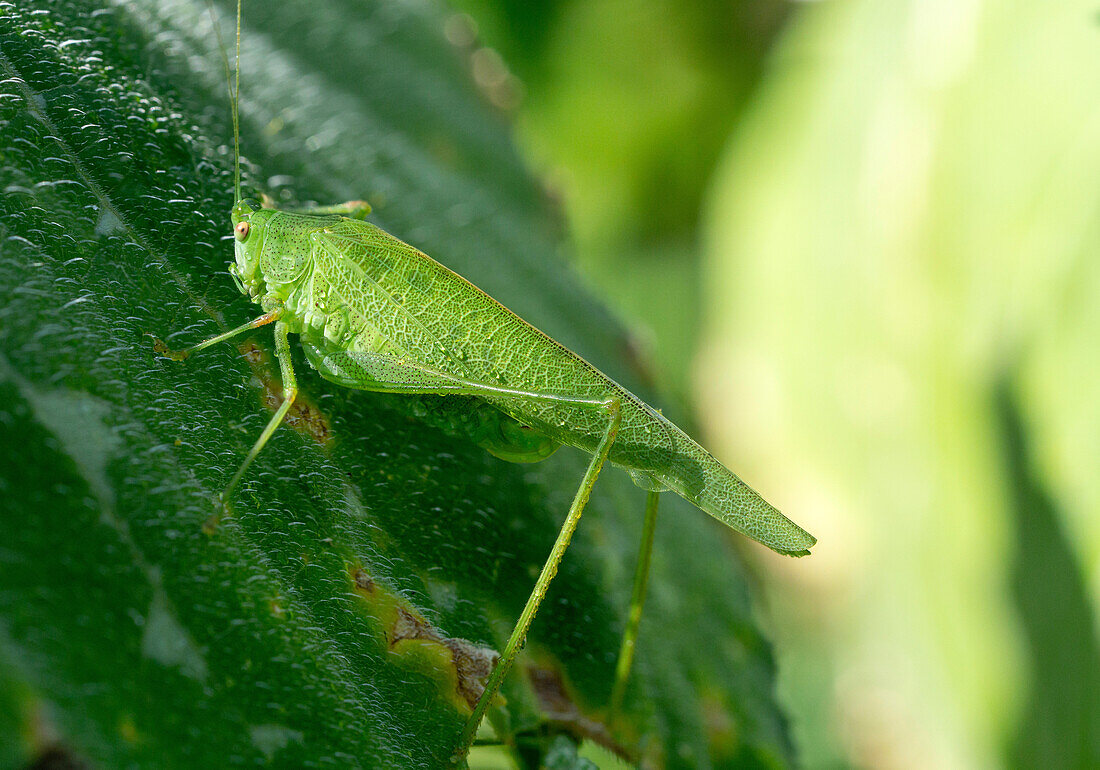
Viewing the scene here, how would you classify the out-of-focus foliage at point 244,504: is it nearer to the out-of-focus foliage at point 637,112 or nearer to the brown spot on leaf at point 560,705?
the brown spot on leaf at point 560,705

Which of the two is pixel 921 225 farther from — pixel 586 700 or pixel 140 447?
pixel 140 447

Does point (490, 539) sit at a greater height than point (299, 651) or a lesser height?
greater

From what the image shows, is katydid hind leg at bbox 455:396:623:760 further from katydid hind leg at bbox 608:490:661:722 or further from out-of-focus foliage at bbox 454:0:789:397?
out-of-focus foliage at bbox 454:0:789:397

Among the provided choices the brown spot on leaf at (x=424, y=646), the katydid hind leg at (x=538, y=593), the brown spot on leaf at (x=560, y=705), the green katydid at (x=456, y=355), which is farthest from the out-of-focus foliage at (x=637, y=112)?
the brown spot on leaf at (x=424, y=646)

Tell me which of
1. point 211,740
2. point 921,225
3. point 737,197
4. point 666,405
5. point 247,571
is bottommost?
point 211,740

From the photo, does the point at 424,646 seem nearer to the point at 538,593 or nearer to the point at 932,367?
the point at 538,593

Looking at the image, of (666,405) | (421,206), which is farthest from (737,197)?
(421,206)
